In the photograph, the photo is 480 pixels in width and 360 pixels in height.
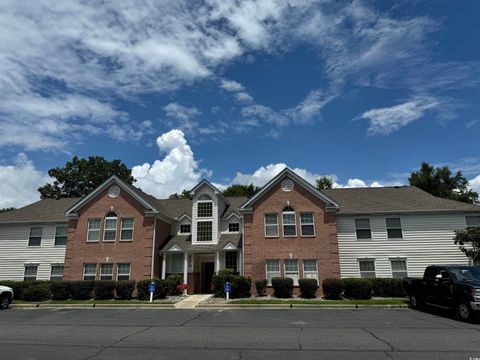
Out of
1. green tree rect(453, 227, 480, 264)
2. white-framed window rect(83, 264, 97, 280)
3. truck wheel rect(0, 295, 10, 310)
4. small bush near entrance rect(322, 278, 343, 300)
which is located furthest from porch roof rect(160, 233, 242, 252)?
green tree rect(453, 227, 480, 264)

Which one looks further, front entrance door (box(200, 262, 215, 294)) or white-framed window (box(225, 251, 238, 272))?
front entrance door (box(200, 262, 215, 294))

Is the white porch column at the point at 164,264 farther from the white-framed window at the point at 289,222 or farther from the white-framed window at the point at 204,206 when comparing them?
the white-framed window at the point at 289,222

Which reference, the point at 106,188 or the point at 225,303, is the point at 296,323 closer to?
the point at 225,303

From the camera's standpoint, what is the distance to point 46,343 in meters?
9.88

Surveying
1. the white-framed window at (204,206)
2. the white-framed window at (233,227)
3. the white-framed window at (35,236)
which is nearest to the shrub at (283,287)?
the white-framed window at (233,227)

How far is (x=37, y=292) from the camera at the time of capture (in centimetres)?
2267

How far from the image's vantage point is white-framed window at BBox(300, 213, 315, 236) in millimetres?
24922

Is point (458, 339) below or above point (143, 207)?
below

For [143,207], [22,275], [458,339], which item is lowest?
[458,339]

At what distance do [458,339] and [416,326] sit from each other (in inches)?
92.9

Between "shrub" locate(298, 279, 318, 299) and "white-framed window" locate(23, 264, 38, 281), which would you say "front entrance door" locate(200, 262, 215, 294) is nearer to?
"shrub" locate(298, 279, 318, 299)

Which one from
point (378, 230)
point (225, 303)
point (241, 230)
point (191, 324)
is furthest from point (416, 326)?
point (241, 230)

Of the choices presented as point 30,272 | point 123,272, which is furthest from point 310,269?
point 30,272

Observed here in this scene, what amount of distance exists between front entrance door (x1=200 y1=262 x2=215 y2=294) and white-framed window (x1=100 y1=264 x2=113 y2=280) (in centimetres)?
656
